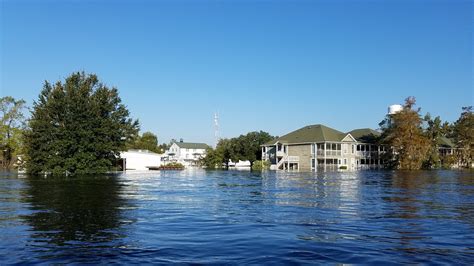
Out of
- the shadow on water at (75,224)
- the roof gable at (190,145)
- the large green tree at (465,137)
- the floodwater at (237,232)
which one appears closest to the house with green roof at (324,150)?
the large green tree at (465,137)

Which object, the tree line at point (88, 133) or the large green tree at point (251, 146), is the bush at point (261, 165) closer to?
the large green tree at point (251, 146)

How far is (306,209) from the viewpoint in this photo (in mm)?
16812

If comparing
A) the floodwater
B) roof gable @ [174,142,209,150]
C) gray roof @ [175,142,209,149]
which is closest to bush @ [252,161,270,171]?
the floodwater

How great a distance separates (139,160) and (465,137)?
6282 cm

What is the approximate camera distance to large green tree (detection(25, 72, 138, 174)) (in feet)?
165

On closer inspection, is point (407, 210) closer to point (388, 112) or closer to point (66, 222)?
point (66, 222)

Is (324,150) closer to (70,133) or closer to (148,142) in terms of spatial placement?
(70,133)

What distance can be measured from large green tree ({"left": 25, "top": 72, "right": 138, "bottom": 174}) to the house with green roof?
33.8m

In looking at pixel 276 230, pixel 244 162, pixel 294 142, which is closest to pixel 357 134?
pixel 294 142

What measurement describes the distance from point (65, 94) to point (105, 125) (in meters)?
5.89

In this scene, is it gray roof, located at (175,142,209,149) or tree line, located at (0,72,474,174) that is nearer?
tree line, located at (0,72,474,174)

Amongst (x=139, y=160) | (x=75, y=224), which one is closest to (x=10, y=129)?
(x=139, y=160)

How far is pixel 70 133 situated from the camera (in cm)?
5072

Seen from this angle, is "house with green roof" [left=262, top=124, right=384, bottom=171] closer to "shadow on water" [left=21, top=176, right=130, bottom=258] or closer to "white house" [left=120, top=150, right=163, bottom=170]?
"white house" [left=120, top=150, right=163, bottom=170]
